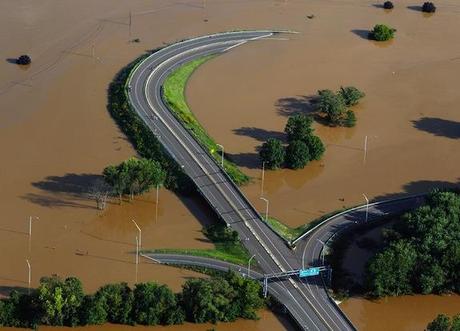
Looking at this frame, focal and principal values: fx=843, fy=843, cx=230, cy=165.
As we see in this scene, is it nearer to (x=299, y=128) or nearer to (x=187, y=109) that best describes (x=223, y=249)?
(x=299, y=128)

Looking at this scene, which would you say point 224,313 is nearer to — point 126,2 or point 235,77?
point 235,77

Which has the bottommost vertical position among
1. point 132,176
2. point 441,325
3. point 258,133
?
point 441,325

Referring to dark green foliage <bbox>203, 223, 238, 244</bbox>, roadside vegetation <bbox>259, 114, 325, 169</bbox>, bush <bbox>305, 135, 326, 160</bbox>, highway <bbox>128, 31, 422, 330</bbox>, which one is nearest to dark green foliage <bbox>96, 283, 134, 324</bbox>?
highway <bbox>128, 31, 422, 330</bbox>

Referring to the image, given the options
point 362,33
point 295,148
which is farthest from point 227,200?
point 362,33

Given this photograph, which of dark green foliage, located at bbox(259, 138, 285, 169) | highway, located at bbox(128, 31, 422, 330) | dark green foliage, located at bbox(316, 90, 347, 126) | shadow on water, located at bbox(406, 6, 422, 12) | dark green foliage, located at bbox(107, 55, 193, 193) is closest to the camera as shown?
highway, located at bbox(128, 31, 422, 330)

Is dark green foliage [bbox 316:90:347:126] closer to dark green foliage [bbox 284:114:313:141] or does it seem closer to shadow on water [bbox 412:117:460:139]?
dark green foliage [bbox 284:114:313:141]

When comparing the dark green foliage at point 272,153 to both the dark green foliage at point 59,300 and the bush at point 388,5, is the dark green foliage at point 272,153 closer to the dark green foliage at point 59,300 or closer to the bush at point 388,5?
the dark green foliage at point 59,300

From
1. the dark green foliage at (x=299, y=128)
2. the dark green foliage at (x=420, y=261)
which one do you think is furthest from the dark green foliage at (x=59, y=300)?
the dark green foliage at (x=299, y=128)
